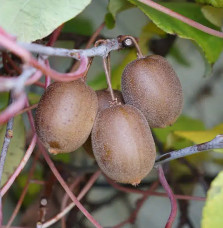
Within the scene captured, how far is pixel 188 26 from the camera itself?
2.56 ft

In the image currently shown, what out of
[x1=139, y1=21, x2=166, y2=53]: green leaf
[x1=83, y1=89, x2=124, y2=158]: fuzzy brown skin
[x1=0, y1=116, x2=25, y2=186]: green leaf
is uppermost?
[x1=83, y1=89, x2=124, y2=158]: fuzzy brown skin

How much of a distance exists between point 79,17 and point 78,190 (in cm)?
40

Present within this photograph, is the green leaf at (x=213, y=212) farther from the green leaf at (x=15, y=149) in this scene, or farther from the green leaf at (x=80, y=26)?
the green leaf at (x=80, y=26)

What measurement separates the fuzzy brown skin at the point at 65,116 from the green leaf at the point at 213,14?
30 cm

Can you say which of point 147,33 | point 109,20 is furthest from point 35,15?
point 147,33

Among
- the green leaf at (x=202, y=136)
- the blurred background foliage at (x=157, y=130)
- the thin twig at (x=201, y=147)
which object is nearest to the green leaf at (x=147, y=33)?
the blurred background foliage at (x=157, y=130)

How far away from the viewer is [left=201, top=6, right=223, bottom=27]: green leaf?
2.71 ft

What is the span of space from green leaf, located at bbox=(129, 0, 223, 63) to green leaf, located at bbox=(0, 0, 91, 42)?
13 centimetres

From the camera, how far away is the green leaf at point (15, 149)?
814 mm

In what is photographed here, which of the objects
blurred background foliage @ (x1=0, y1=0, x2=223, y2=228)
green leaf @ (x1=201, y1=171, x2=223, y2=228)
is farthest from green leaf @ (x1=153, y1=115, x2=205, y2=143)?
green leaf @ (x1=201, y1=171, x2=223, y2=228)

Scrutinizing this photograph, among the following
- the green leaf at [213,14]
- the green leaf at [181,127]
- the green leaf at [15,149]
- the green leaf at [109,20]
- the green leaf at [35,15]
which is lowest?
the green leaf at [181,127]

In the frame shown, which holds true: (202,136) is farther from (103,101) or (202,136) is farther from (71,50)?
(71,50)

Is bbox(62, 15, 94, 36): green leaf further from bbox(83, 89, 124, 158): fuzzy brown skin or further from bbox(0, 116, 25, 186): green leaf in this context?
bbox(83, 89, 124, 158): fuzzy brown skin

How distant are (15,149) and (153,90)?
30 centimetres
